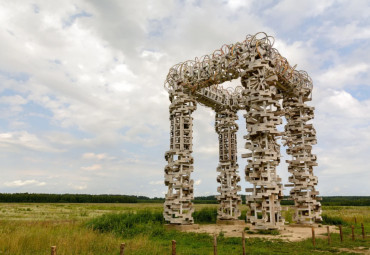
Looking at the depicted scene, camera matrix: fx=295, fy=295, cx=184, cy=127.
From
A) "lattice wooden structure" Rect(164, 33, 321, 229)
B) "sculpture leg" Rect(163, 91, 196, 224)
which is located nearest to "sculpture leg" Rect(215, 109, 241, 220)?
"lattice wooden structure" Rect(164, 33, 321, 229)

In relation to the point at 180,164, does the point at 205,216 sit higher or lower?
lower

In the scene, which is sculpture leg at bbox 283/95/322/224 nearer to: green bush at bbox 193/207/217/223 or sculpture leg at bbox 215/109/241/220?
sculpture leg at bbox 215/109/241/220

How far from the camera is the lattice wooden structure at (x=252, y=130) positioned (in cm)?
1625

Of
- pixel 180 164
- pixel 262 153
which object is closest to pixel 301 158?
pixel 262 153

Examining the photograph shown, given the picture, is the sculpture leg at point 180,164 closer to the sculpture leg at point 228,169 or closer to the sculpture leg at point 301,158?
the sculpture leg at point 228,169

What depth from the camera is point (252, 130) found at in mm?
16609

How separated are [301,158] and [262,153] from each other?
16.5ft

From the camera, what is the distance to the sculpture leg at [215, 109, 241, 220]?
22.5 metres

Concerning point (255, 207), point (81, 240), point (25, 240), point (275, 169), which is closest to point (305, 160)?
point (275, 169)

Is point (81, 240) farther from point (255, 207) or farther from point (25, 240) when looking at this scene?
point (255, 207)

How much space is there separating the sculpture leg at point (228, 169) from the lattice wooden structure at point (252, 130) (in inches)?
2.9

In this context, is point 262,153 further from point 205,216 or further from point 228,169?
point 205,216

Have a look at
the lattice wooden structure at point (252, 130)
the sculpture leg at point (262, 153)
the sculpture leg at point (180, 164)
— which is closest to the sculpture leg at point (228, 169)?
the lattice wooden structure at point (252, 130)

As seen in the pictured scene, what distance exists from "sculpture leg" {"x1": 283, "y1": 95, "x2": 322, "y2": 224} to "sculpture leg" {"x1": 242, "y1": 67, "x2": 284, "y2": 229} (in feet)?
9.96
